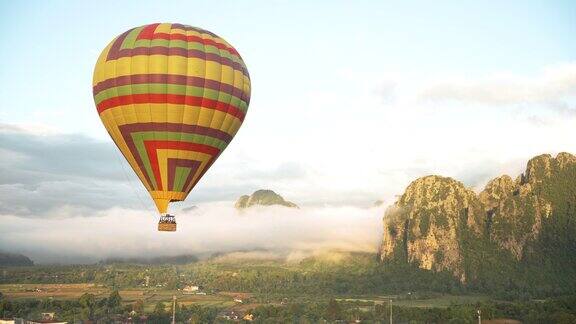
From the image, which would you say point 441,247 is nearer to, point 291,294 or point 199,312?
point 291,294

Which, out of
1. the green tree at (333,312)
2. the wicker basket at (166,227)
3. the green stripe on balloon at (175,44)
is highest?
the green stripe on balloon at (175,44)

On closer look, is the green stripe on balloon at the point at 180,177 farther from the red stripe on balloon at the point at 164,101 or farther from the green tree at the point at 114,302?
the green tree at the point at 114,302

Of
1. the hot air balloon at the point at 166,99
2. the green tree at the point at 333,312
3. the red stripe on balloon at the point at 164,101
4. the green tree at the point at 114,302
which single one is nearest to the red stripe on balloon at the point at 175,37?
the hot air balloon at the point at 166,99

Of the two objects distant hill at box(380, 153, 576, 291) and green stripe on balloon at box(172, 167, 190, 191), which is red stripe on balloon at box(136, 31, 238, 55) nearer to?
green stripe on balloon at box(172, 167, 190, 191)

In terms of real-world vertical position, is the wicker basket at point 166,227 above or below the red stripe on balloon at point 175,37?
below

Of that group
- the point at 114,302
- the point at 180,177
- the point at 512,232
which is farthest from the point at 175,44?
the point at 512,232

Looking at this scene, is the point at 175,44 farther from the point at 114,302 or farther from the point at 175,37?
the point at 114,302

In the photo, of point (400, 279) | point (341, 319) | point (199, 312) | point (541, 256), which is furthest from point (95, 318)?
point (541, 256)
